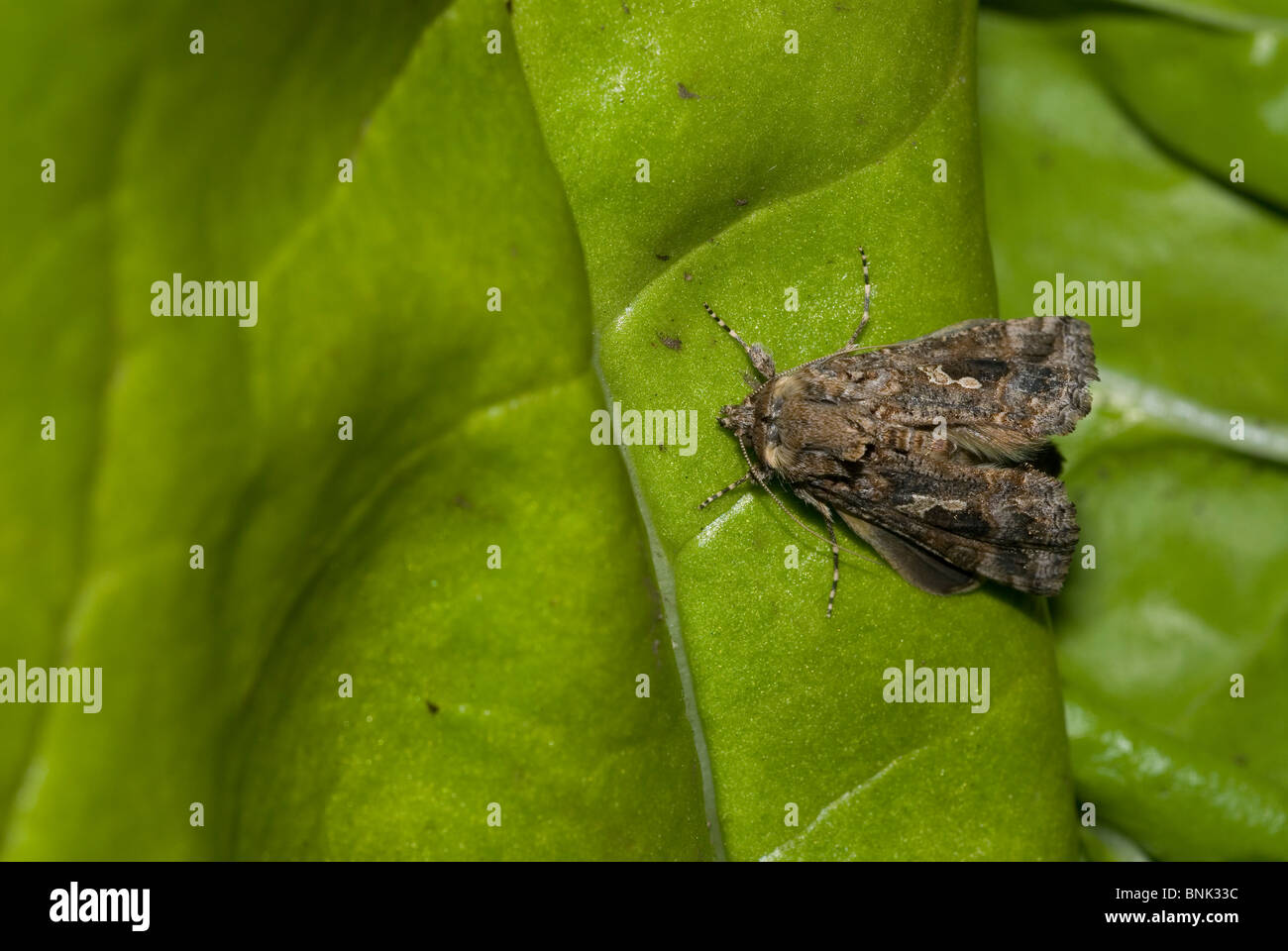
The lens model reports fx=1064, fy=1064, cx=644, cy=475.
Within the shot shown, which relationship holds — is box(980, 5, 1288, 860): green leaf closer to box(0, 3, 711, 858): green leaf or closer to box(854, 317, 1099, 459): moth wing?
box(854, 317, 1099, 459): moth wing

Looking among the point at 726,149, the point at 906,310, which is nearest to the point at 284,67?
the point at 726,149
